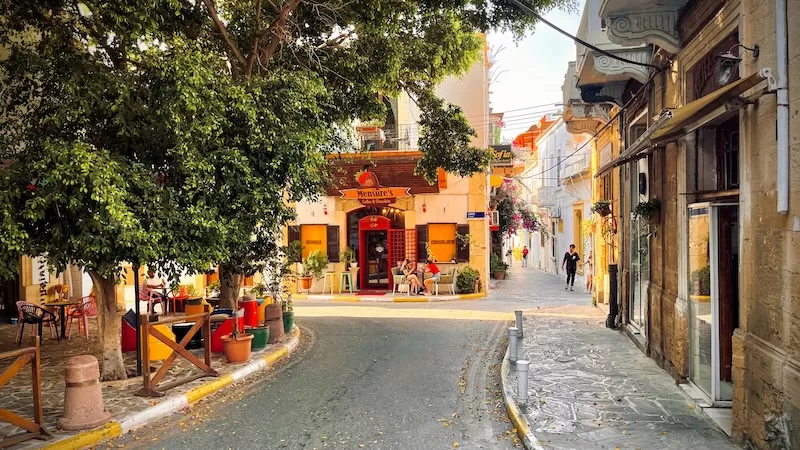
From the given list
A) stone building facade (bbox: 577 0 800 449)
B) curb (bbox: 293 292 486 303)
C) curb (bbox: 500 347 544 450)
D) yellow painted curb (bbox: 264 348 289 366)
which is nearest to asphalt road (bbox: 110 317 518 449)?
curb (bbox: 500 347 544 450)

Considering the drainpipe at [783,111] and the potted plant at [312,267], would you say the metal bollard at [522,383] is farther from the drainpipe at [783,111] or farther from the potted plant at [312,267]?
the potted plant at [312,267]

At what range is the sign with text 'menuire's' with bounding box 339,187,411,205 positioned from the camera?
22547 millimetres

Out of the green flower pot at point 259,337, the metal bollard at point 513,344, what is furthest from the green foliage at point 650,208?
the green flower pot at point 259,337

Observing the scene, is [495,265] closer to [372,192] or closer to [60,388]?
[372,192]

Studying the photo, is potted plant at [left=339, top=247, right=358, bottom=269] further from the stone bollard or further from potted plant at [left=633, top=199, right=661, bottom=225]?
the stone bollard

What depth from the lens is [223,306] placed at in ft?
43.5

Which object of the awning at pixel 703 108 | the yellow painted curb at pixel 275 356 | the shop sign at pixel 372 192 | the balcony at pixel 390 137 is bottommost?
the yellow painted curb at pixel 275 356

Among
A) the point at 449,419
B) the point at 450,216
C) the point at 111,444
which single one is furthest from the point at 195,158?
the point at 450,216

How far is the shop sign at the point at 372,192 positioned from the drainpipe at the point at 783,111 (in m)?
17.8

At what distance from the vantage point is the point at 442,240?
22.9m

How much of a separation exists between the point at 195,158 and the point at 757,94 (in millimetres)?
6542

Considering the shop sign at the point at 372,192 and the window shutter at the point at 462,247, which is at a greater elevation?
the shop sign at the point at 372,192

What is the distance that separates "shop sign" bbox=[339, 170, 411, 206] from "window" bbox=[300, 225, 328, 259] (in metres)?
2.08

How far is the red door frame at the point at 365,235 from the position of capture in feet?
77.9
